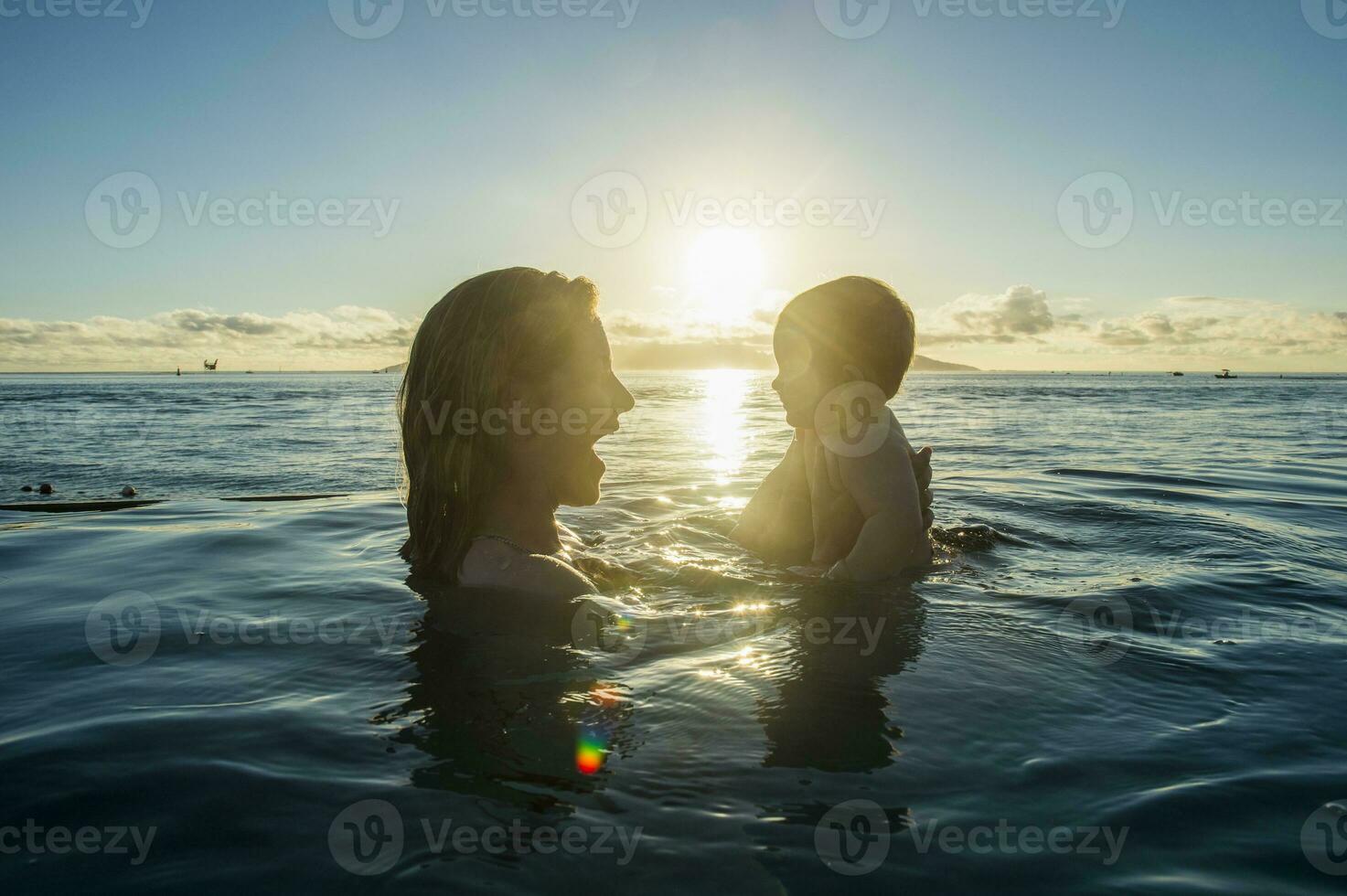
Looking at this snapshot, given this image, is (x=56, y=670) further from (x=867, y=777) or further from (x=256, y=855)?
(x=867, y=777)

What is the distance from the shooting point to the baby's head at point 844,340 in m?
4.36

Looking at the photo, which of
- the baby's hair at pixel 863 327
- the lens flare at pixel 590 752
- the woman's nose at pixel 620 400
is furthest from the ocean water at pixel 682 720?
the baby's hair at pixel 863 327

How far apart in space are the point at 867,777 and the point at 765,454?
9147 mm

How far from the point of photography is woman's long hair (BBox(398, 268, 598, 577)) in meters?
3.42

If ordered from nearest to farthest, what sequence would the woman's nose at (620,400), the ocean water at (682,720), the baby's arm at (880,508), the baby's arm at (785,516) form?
the ocean water at (682,720)
the woman's nose at (620,400)
the baby's arm at (880,508)
the baby's arm at (785,516)

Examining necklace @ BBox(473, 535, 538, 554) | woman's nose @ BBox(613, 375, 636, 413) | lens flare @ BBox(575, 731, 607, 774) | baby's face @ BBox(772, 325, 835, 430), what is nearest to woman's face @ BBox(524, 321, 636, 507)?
woman's nose @ BBox(613, 375, 636, 413)

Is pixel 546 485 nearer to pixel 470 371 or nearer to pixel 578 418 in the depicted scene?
pixel 578 418

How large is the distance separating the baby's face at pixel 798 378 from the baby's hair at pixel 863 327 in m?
0.08

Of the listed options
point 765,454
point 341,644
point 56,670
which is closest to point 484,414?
point 341,644

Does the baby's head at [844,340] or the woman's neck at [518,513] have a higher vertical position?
the baby's head at [844,340]

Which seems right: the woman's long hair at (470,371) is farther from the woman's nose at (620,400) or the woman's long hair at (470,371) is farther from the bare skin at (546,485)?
the woman's nose at (620,400)

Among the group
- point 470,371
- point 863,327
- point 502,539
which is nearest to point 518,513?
point 502,539

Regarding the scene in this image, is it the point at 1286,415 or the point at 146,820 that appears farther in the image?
the point at 1286,415

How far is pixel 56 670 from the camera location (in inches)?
113
